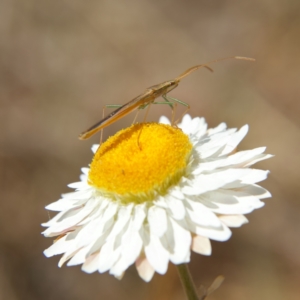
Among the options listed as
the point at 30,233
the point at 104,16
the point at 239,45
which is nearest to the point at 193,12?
the point at 239,45

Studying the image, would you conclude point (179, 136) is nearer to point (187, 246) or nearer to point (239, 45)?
point (187, 246)

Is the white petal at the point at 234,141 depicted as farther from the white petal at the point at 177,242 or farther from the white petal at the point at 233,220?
the white petal at the point at 177,242

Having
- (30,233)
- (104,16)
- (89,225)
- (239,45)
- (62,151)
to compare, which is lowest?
(89,225)

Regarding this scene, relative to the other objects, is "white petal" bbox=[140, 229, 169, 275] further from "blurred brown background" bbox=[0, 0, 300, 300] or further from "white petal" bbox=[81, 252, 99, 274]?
"blurred brown background" bbox=[0, 0, 300, 300]

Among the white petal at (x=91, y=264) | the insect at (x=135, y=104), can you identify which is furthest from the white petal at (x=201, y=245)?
the insect at (x=135, y=104)

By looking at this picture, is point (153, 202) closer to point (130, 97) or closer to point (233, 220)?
point (233, 220)

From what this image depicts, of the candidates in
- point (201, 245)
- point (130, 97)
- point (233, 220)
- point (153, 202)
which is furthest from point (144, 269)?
point (130, 97)
